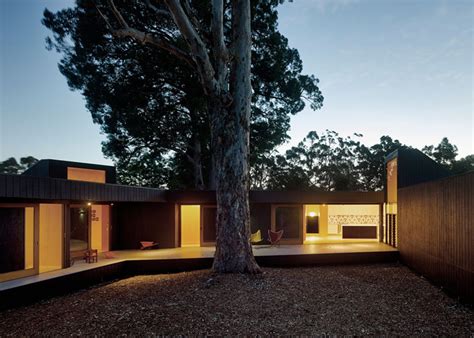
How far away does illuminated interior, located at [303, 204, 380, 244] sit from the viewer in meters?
14.7

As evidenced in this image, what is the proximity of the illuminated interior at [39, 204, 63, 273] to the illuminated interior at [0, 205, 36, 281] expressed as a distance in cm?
86

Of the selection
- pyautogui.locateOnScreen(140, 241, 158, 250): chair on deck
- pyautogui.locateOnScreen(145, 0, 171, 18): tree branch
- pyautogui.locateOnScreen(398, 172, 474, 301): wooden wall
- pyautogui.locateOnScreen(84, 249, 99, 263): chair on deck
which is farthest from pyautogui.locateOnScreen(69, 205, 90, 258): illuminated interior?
pyautogui.locateOnScreen(398, 172, 474, 301): wooden wall

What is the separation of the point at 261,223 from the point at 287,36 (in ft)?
30.8

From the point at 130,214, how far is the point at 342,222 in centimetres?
1057

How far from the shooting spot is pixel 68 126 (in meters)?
21.3

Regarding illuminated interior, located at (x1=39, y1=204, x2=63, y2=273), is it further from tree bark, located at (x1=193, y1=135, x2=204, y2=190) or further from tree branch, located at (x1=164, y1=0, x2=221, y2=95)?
tree bark, located at (x1=193, y1=135, x2=204, y2=190)

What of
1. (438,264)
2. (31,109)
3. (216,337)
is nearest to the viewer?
(216,337)

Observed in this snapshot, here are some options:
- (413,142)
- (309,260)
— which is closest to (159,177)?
(309,260)

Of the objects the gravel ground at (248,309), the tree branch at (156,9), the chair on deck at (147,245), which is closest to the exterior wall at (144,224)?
the chair on deck at (147,245)

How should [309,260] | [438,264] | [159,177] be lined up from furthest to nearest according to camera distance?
[159,177] → [309,260] → [438,264]

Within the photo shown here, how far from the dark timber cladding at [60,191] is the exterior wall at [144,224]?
3.75 ft

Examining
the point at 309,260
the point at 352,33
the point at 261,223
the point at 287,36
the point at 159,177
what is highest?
the point at 287,36

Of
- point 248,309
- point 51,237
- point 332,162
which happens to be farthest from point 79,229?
point 332,162

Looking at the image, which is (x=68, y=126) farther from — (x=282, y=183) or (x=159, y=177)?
(x=282, y=183)
